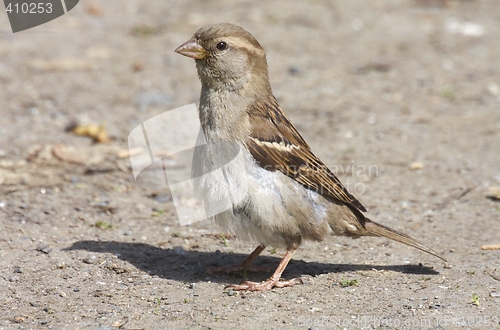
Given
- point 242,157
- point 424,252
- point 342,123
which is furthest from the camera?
point 342,123

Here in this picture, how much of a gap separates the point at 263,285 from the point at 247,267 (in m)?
0.41

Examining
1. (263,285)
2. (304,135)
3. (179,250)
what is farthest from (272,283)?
(304,135)

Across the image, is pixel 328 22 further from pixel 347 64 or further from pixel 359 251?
pixel 359 251

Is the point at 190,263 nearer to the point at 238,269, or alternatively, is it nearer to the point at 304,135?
the point at 238,269

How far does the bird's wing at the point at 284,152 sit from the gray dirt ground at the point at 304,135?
72 cm

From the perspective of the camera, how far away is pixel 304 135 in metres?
8.03

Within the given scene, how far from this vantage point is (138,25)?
37.0 feet

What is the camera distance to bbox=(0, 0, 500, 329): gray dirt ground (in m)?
4.52

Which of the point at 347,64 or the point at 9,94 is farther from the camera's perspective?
the point at 347,64

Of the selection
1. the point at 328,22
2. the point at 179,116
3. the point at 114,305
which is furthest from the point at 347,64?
the point at 114,305

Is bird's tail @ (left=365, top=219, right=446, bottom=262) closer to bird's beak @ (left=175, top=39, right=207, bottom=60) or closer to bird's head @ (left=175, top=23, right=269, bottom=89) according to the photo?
bird's head @ (left=175, top=23, right=269, bottom=89)

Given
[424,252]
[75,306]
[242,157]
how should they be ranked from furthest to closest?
[424,252] < [242,157] < [75,306]

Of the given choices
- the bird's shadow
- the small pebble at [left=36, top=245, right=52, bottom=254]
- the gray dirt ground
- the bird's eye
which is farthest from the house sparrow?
the small pebble at [left=36, top=245, right=52, bottom=254]

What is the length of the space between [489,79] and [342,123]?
2.82 meters
